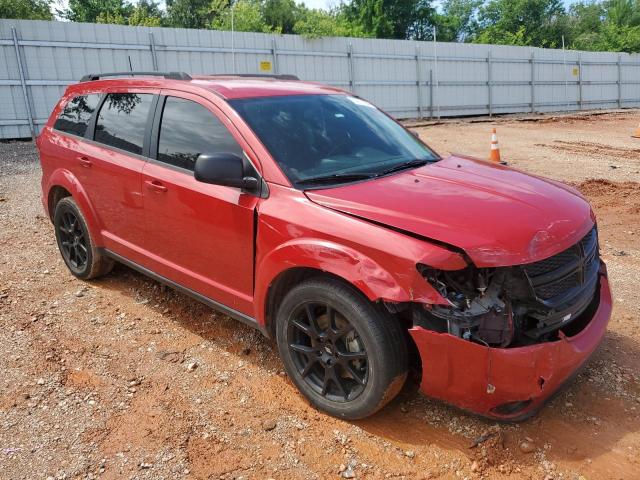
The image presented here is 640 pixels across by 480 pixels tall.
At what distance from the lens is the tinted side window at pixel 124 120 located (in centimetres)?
405

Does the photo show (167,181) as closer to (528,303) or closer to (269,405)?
(269,405)

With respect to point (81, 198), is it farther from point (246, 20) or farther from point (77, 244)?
point (246, 20)

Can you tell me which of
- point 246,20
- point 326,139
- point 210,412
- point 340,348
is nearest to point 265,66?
point 246,20

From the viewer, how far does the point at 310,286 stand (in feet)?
9.44

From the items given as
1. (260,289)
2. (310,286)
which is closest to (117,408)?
(260,289)

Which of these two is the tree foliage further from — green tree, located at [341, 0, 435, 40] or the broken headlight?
the broken headlight

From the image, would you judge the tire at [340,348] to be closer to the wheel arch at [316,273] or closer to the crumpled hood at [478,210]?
the wheel arch at [316,273]

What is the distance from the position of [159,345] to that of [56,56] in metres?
12.1

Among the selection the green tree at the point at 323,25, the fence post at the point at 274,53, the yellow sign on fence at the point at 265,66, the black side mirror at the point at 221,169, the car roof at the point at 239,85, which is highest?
the green tree at the point at 323,25

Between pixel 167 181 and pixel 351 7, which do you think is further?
pixel 351 7

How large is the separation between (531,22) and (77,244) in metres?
46.7

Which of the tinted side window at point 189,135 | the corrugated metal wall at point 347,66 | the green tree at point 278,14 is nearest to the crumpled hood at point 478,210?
the tinted side window at point 189,135

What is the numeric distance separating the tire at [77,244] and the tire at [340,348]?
2.37 m

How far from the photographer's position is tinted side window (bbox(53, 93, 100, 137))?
4664 mm
